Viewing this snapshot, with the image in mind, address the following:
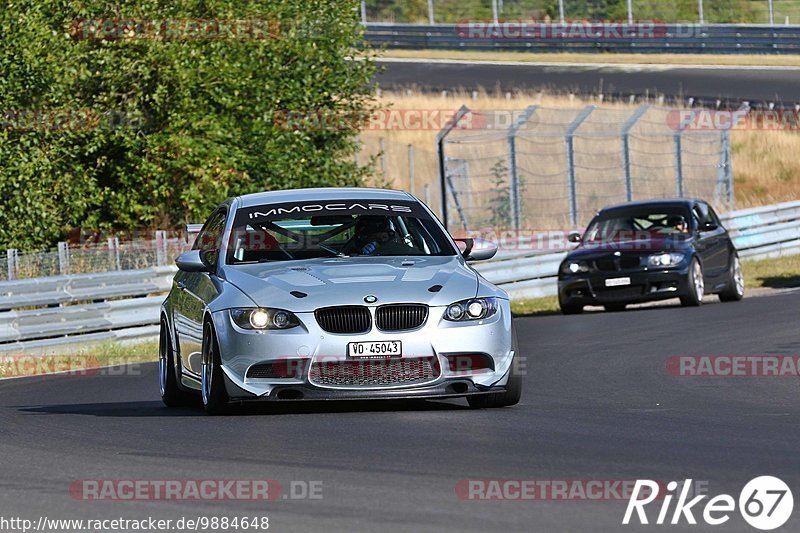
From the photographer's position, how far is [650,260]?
22.7 m

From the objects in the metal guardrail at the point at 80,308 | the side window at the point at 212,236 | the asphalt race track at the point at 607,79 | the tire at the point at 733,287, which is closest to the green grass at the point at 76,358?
the metal guardrail at the point at 80,308

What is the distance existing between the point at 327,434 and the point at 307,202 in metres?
2.58

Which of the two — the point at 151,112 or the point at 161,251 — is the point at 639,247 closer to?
the point at 161,251

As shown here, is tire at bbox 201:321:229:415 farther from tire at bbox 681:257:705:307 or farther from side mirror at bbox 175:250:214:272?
tire at bbox 681:257:705:307

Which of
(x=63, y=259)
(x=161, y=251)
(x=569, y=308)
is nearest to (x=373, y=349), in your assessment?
(x=63, y=259)

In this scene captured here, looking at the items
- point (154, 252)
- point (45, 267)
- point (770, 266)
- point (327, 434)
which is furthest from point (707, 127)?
point (327, 434)

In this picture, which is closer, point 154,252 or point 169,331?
point 169,331

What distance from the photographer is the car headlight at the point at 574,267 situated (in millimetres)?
23172

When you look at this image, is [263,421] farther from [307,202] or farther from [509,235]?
[509,235]

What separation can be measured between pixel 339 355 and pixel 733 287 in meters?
13.9

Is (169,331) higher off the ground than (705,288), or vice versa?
(169,331)

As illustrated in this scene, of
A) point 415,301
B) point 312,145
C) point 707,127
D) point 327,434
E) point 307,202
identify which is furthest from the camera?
point 707,127

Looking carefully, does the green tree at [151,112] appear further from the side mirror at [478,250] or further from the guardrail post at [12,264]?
the side mirror at [478,250]

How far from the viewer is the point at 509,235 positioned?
29.7 metres
